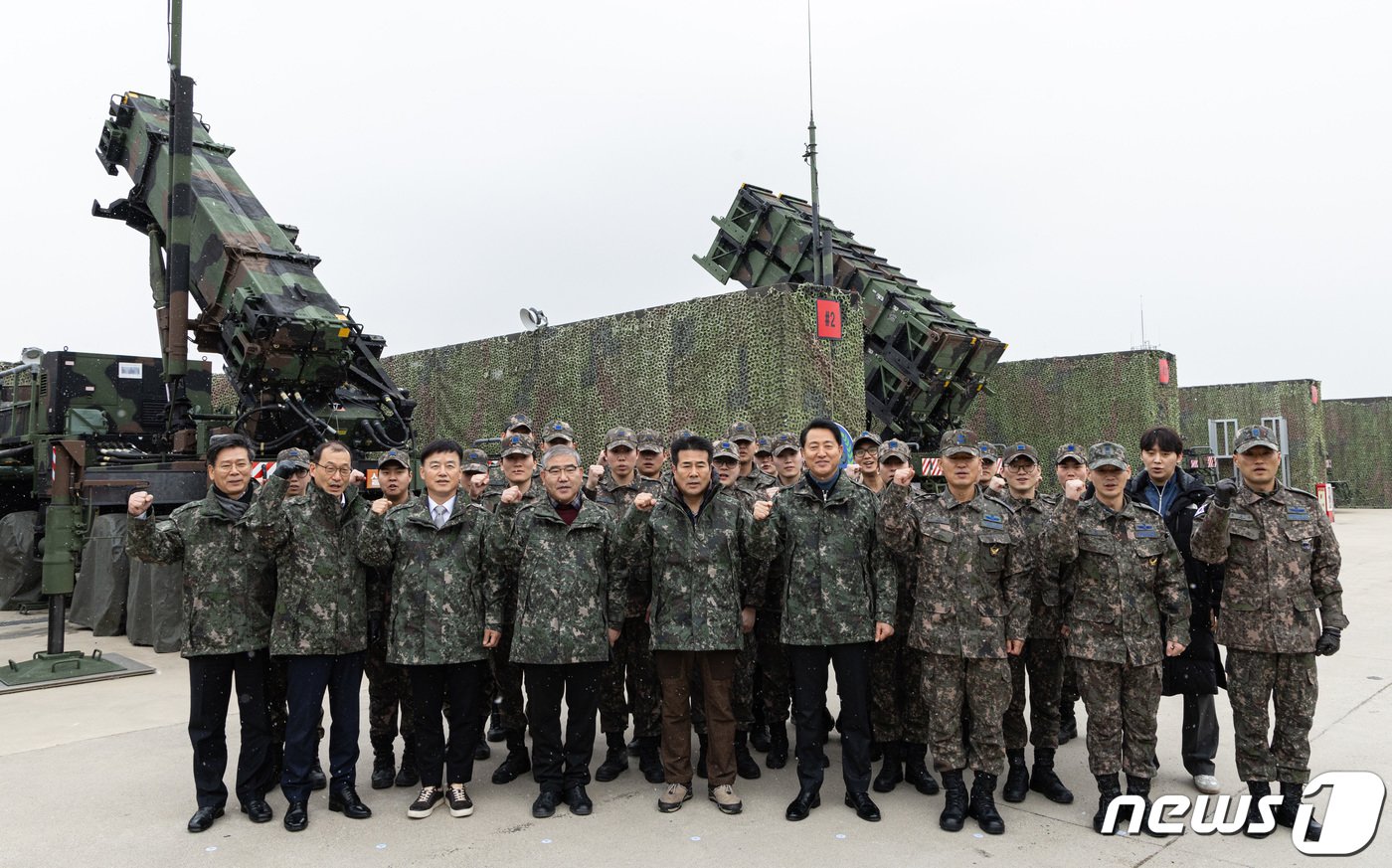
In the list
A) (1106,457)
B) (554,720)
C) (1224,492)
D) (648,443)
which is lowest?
(554,720)

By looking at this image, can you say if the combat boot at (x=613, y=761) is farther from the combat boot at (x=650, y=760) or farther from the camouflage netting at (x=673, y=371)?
the camouflage netting at (x=673, y=371)

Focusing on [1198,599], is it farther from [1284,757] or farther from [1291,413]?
[1291,413]

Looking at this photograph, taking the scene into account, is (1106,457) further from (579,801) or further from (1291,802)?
(579,801)

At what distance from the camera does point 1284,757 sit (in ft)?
11.2

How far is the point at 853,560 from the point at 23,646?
7302 mm

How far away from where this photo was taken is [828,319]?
28.1ft

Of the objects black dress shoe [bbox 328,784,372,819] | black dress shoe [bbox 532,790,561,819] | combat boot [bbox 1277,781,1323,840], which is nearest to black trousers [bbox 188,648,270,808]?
black dress shoe [bbox 328,784,372,819]

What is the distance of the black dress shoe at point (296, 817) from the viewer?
353 cm

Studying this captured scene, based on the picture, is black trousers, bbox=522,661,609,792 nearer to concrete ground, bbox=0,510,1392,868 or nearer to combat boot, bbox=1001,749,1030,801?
concrete ground, bbox=0,510,1392,868

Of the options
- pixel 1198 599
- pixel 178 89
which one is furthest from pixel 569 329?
pixel 1198 599

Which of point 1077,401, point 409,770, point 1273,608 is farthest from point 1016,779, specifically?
point 1077,401

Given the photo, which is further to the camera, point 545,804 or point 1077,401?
point 1077,401

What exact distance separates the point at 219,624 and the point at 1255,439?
4.06 metres

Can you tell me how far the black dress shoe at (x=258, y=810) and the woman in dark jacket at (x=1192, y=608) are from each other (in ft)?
12.1
